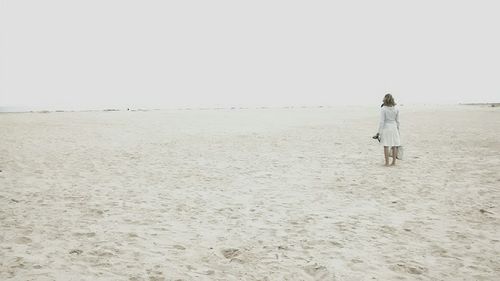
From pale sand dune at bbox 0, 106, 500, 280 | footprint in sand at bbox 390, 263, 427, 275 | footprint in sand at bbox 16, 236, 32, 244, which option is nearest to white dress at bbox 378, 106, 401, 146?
A: pale sand dune at bbox 0, 106, 500, 280

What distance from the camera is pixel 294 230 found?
230 inches

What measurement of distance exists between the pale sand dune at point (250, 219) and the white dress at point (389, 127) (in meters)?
0.92

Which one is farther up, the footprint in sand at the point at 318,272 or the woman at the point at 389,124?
the woman at the point at 389,124

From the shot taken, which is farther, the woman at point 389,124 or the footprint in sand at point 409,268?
the woman at point 389,124

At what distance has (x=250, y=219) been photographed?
6.41 m

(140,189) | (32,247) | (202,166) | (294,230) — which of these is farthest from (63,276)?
(202,166)

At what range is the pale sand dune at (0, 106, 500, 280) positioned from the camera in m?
4.52

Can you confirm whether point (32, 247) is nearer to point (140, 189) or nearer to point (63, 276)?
point (63, 276)

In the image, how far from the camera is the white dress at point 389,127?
11.5 metres

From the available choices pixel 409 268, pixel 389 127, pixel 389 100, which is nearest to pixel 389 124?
pixel 389 127

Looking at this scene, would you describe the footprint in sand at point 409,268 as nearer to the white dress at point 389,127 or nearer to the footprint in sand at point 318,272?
the footprint in sand at point 318,272

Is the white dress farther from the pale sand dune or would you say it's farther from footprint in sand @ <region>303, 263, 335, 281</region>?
footprint in sand @ <region>303, 263, 335, 281</region>

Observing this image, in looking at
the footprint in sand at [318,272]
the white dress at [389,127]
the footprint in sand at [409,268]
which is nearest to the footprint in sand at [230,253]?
the footprint in sand at [318,272]

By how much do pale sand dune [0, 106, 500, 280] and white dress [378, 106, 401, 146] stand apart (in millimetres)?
917
